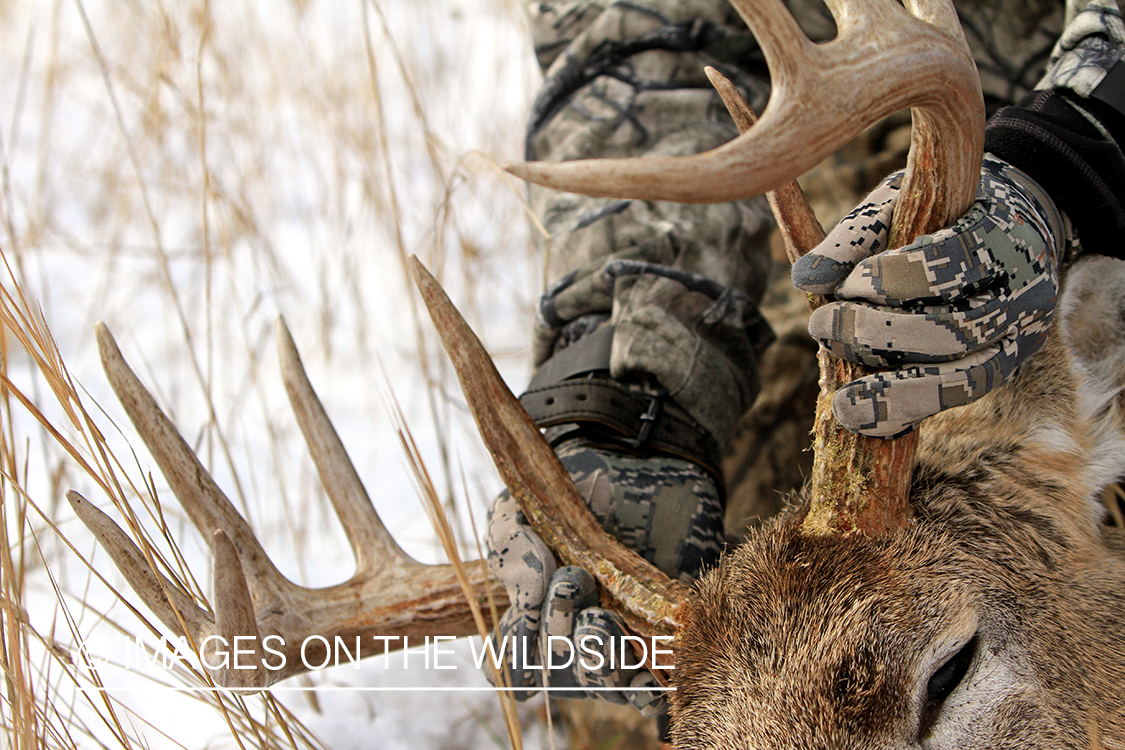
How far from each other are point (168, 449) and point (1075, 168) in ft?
4.87

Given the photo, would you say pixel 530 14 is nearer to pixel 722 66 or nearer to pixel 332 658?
pixel 722 66

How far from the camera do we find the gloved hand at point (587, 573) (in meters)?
1.14

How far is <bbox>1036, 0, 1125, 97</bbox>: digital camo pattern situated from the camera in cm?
128

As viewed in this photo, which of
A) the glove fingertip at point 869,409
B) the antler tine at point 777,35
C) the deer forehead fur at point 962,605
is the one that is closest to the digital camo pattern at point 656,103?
the deer forehead fur at point 962,605

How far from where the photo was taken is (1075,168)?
115 centimetres

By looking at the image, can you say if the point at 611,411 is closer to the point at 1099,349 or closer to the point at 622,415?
the point at 622,415

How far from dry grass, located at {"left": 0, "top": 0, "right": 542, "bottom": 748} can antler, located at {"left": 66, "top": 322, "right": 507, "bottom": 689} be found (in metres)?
0.61

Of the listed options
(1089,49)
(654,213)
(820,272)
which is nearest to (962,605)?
(820,272)

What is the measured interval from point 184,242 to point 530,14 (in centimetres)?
245

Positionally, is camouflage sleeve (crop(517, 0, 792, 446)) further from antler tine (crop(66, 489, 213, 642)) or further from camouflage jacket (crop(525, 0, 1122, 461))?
antler tine (crop(66, 489, 213, 642))

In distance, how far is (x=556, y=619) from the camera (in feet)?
3.75

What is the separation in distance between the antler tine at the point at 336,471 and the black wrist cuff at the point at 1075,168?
1.20 meters

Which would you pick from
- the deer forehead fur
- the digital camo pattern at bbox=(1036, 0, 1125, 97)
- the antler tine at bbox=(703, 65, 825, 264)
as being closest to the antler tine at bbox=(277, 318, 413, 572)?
the deer forehead fur

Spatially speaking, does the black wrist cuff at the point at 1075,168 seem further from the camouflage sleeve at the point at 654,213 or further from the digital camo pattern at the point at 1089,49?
the camouflage sleeve at the point at 654,213
